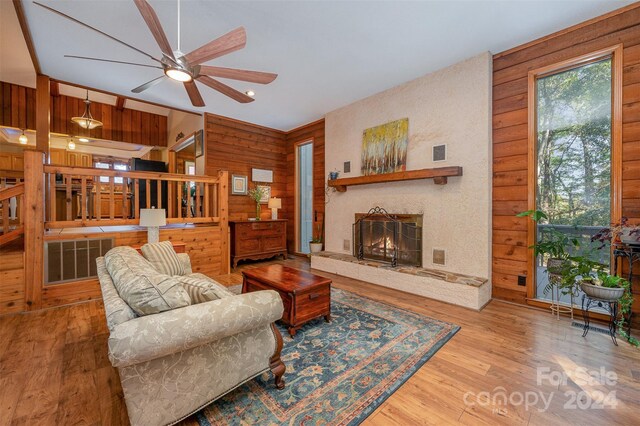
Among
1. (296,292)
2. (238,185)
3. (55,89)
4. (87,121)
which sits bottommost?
(296,292)

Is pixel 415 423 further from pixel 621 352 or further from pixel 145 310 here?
pixel 621 352

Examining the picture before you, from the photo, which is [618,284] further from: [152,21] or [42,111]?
[42,111]

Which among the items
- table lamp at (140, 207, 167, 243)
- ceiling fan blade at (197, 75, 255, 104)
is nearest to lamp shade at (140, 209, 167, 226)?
table lamp at (140, 207, 167, 243)

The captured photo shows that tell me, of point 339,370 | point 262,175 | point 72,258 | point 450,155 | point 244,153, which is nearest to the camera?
point 339,370

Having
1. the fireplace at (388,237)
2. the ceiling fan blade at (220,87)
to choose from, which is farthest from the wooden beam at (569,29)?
the ceiling fan blade at (220,87)

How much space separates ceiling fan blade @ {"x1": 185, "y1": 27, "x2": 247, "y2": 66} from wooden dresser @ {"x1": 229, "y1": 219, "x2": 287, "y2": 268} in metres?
3.35

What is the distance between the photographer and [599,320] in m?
2.68

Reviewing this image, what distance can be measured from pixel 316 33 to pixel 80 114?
6247 mm

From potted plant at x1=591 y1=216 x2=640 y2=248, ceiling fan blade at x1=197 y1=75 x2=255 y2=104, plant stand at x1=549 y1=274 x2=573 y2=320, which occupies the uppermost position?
ceiling fan blade at x1=197 y1=75 x2=255 y2=104

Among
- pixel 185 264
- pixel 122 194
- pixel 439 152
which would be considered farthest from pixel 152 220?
pixel 439 152

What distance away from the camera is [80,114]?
19.7 ft

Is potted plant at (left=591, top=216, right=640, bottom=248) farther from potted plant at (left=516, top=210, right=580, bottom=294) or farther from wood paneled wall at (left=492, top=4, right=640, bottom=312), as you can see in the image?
wood paneled wall at (left=492, top=4, right=640, bottom=312)

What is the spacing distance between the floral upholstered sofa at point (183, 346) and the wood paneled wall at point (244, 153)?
4.05m

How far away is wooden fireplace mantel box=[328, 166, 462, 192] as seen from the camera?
3.41 m
